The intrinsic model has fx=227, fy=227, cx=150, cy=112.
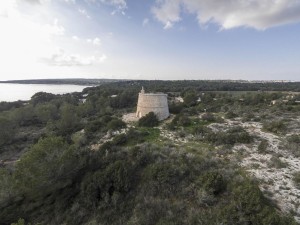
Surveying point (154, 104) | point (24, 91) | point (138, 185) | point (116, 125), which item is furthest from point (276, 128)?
point (24, 91)

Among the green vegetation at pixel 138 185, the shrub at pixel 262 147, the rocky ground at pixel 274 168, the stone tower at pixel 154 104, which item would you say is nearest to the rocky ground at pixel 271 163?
the rocky ground at pixel 274 168

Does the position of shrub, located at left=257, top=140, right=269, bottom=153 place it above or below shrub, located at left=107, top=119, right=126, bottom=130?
above

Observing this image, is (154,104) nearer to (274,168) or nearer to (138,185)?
(138,185)

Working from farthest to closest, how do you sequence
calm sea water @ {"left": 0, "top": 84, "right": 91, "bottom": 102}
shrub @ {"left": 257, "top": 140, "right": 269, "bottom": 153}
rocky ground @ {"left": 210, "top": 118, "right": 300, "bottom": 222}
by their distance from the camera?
calm sea water @ {"left": 0, "top": 84, "right": 91, "bottom": 102} < shrub @ {"left": 257, "top": 140, "right": 269, "bottom": 153} < rocky ground @ {"left": 210, "top": 118, "right": 300, "bottom": 222}

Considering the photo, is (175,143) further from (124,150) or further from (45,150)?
(45,150)

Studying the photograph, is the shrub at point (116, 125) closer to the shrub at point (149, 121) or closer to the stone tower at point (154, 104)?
the shrub at point (149, 121)

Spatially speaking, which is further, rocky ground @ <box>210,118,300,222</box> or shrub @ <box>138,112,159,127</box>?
shrub @ <box>138,112,159,127</box>

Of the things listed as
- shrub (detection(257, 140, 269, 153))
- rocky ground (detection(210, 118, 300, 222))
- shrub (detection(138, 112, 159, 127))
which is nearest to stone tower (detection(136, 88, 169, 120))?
shrub (detection(138, 112, 159, 127))

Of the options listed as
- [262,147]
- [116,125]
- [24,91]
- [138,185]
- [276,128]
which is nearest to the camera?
[138,185]

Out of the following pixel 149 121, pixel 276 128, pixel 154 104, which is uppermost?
pixel 154 104

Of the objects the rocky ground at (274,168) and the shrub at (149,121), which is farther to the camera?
the shrub at (149,121)

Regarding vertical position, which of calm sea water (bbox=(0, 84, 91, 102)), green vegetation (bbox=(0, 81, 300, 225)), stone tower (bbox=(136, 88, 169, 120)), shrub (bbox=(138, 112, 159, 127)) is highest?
stone tower (bbox=(136, 88, 169, 120))

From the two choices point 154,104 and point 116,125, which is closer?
point 116,125

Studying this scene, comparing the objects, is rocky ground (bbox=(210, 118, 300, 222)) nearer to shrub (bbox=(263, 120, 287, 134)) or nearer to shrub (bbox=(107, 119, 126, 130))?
shrub (bbox=(263, 120, 287, 134))
